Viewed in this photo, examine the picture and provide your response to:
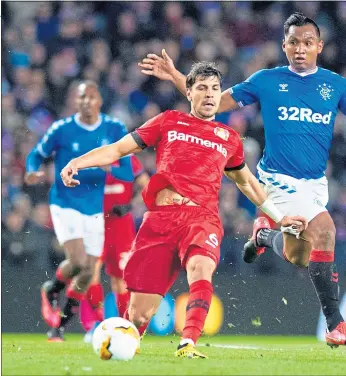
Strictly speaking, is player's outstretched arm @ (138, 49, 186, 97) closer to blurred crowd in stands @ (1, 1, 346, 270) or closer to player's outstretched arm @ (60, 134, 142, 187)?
player's outstretched arm @ (60, 134, 142, 187)

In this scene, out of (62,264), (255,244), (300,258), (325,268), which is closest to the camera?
(325,268)

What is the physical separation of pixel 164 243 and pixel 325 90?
205 cm

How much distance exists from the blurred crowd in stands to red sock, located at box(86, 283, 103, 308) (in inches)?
49.2

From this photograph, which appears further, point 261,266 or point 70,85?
point 70,85

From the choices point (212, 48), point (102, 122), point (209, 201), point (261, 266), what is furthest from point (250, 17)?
point (209, 201)

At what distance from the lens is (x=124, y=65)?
14.9 meters

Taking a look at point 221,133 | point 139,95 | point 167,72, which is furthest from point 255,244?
point 139,95

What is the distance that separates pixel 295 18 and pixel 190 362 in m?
3.04

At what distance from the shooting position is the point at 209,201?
675 cm

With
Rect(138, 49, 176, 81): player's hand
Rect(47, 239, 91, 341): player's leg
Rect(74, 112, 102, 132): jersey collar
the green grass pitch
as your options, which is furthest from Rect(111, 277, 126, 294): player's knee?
Rect(138, 49, 176, 81): player's hand

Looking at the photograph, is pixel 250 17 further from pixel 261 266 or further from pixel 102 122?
pixel 102 122

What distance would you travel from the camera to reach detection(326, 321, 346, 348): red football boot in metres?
7.12

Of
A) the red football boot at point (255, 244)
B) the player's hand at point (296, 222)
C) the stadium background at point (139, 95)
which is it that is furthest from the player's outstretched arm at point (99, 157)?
the stadium background at point (139, 95)

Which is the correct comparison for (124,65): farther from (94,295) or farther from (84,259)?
(84,259)
